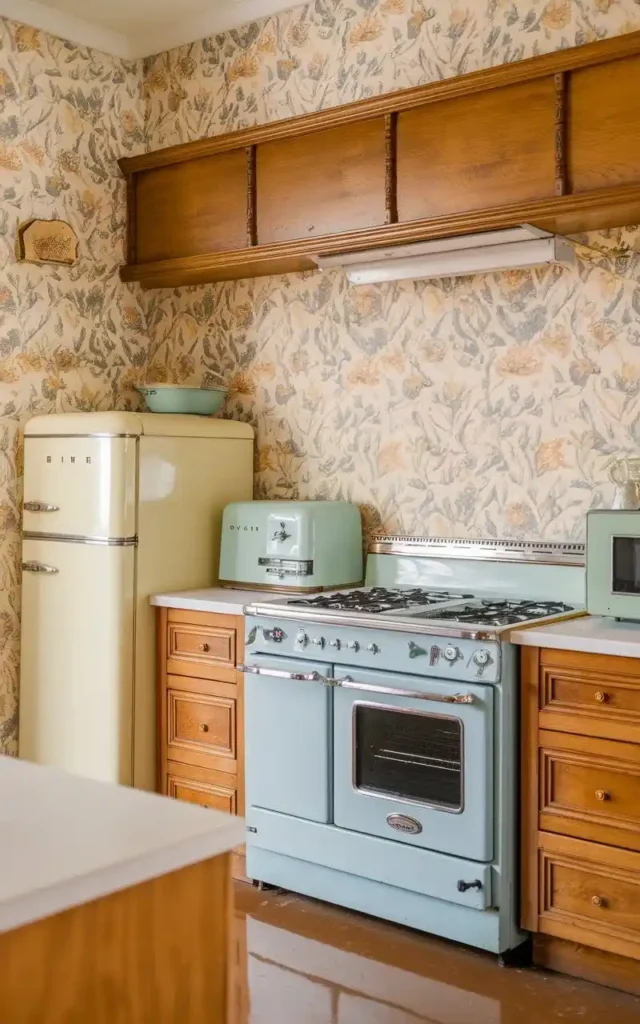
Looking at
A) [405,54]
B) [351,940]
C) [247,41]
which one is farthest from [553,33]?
[351,940]

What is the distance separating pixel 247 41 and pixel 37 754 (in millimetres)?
2788

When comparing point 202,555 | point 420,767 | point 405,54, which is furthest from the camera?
point 202,555

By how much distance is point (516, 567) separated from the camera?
3506mm

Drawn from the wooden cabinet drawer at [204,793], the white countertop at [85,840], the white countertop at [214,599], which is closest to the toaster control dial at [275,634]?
the white countertop at [214,599]

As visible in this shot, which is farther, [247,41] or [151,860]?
[247,41]

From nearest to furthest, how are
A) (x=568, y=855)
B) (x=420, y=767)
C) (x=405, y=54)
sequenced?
(x=568, y=855) < (x=420, y=767) < (x=405, y=54)

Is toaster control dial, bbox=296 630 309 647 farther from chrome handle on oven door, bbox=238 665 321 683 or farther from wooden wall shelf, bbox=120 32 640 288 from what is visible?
wooden wall shelf, bbox=120 32 640 288

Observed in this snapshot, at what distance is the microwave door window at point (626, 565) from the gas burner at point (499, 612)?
242mm

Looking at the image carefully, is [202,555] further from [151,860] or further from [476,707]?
[151,860]

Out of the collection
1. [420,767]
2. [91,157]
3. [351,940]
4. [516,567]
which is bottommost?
[351,940]

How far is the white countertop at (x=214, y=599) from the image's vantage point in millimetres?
3521

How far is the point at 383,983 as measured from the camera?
2787mm

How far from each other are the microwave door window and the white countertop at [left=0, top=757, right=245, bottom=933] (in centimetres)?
182

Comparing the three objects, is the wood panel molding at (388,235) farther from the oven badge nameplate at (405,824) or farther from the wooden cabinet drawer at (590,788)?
the oven badge nameplate at (405,824)
